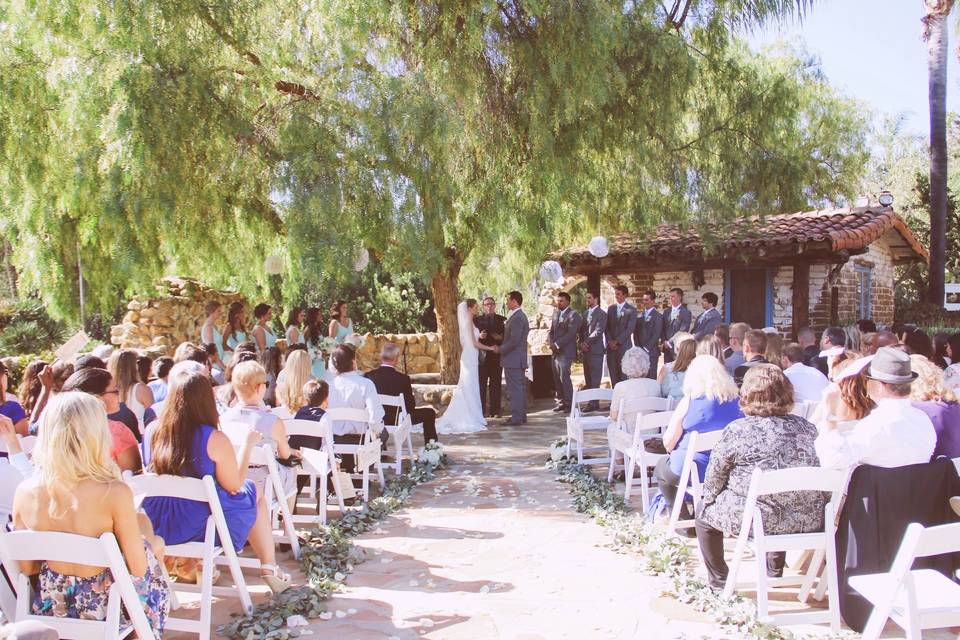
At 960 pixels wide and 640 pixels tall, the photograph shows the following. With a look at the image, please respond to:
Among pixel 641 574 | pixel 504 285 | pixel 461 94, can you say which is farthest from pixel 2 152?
pixel 504 285

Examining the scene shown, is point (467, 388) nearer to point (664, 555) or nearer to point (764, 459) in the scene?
point (664, 555)

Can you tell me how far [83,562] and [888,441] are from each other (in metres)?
3.41

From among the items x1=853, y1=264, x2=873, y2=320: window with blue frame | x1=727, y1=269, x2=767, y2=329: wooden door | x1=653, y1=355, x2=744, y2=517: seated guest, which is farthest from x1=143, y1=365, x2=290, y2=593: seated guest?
x1=853, y1=264, x2=873, y2=320: window with blue frame

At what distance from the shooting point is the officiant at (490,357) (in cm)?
1085

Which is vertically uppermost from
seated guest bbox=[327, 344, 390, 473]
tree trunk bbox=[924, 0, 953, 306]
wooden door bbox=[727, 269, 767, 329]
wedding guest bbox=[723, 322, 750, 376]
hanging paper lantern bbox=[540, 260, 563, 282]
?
tree trunk bbox=[924, 0, 953, 306]

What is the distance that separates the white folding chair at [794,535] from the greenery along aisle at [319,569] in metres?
2.11

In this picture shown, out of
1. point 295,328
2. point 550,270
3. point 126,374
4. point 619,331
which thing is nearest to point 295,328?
point 295,328

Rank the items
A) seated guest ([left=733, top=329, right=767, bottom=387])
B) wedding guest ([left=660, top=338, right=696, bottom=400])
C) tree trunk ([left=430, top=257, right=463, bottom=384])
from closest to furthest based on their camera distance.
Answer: seated guest ([left=733, top=329, right=767, bottom=387])
wedding guest ([left=660, top=338, right=696, bottom=400])
tree trunk ([left=430, top=257, right=463, bottom=384])

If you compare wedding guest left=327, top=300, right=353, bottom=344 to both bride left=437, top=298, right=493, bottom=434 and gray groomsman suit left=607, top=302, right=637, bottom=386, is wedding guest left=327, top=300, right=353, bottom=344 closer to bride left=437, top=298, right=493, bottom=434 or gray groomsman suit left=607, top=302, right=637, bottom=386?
bride left=437, top=298, right=493, bottom=434

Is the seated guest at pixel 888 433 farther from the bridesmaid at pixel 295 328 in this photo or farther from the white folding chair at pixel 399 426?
the bridesmaid at pixel 295 328

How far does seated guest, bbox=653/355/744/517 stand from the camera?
481cm

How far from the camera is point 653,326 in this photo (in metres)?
11.8

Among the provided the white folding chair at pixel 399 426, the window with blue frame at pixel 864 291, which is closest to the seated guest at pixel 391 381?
the white folding chair at pixel 399 426

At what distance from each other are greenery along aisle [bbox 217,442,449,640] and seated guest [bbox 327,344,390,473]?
20.9 inches
